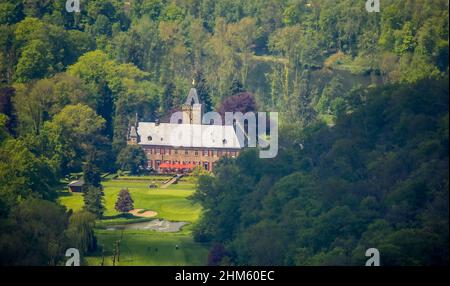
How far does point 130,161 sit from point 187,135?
402cm

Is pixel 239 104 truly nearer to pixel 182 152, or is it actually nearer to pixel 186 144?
pixel 186 144

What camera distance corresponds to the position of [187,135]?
74625mm

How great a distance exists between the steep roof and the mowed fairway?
11.1 ft

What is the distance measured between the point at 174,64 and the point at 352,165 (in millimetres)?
29448

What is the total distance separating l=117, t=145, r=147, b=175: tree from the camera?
233ft

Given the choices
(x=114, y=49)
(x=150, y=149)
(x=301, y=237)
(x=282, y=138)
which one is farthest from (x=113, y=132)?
(x=301, y=237)

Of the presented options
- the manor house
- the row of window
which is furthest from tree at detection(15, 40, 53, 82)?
the row of window

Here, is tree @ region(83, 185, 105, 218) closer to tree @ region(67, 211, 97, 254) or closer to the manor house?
tree @ region(67, 211, 97, 254)

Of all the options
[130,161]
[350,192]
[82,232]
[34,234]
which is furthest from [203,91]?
[34,234]

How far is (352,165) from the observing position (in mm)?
59562

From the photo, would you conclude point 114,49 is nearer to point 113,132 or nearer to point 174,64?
point 174,64

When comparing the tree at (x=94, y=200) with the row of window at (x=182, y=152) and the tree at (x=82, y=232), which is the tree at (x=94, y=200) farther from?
the row of window at (x=182, y=152)

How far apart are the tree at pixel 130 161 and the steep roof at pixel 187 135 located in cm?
236

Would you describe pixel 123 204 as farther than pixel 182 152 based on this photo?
No
